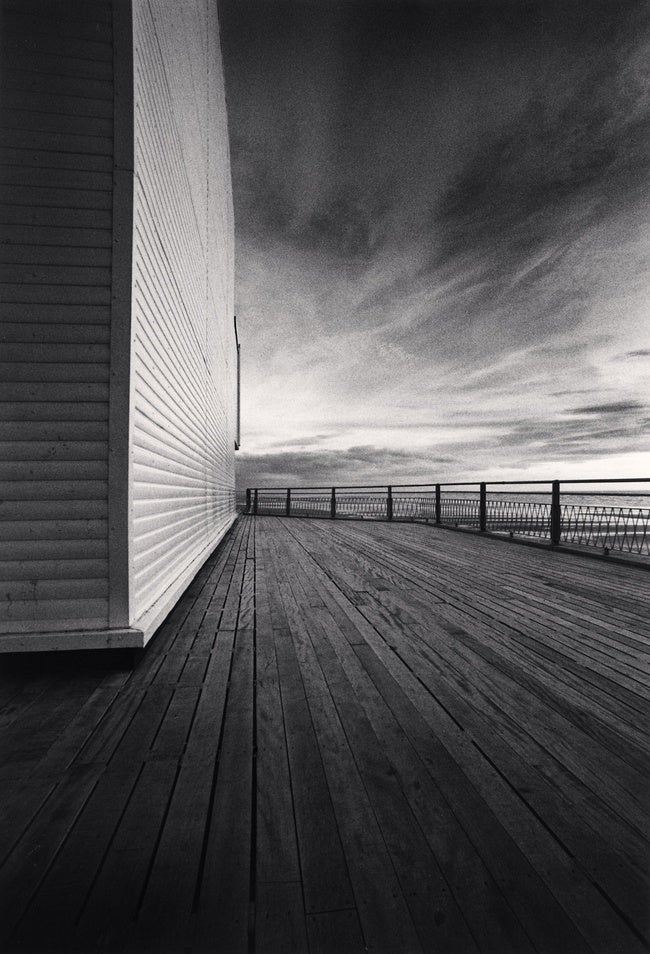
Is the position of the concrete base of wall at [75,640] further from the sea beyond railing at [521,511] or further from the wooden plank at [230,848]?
the sea beyond railing at [521,511]

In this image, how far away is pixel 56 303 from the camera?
7.81ft

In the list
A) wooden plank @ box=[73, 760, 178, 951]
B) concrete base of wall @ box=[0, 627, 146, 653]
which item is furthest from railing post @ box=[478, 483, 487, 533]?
wooden plank @ box=[73, 760, 178, 951]

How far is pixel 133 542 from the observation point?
2.49 m

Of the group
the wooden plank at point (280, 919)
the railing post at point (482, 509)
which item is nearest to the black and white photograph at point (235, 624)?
the wooden plank at point (280, 919)

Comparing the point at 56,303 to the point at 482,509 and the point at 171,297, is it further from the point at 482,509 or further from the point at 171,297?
the point at 482,509

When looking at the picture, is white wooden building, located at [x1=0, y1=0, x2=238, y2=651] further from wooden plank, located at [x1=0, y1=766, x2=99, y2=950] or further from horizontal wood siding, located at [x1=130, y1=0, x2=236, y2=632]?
wooden plank, located at [x1=0, y1=766, x2=99, y2=950]

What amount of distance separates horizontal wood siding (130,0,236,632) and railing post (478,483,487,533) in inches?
240

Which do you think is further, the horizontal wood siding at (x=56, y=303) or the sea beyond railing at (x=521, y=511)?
the sea beyond railing at (x=521, y=511)

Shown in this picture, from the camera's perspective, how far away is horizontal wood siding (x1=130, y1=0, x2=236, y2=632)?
264 cm

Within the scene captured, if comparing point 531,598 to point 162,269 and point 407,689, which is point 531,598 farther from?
point 162,269

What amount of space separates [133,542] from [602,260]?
16.5m

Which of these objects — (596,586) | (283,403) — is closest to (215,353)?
(596,586)

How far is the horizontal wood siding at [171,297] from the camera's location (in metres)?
2.64

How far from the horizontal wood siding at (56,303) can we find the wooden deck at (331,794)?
2.05 feet
